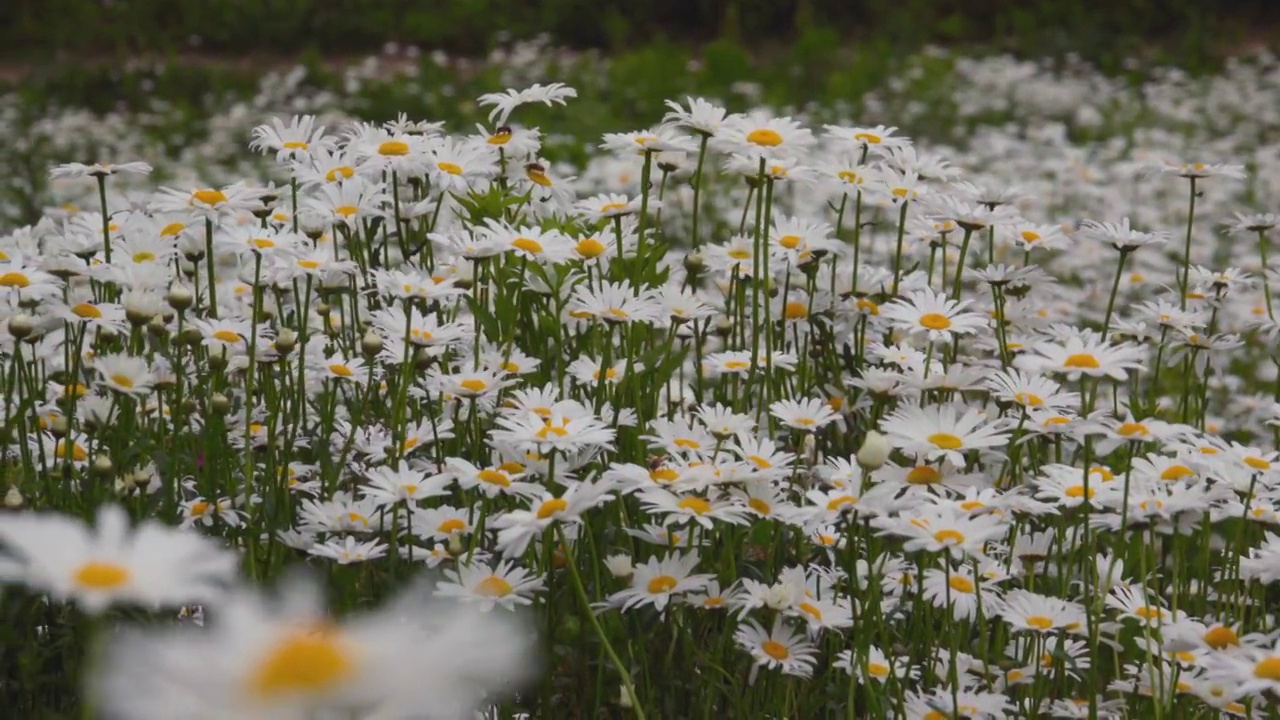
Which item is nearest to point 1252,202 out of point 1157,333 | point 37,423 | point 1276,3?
point 1157,333

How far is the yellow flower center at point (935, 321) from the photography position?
179 cm

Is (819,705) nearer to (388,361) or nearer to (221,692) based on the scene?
(388,361)

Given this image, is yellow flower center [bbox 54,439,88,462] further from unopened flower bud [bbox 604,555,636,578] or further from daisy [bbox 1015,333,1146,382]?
daisy [bbox 1015,333,1146,382]

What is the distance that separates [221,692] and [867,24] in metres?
12.6

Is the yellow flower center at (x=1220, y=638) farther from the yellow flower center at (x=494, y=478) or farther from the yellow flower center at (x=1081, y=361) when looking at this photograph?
the yellow flower center at (x=494, y=478)

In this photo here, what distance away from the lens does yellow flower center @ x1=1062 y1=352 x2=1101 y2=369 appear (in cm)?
146

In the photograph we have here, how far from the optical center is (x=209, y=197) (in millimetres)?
1822

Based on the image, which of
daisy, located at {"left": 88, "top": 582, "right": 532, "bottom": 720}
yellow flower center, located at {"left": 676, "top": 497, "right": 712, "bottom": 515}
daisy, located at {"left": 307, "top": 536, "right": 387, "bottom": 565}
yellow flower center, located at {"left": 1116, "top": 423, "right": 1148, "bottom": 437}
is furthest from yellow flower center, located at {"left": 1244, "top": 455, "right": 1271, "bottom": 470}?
daisy, located at {"left": 88, "top": 582, "right": 532, "bottom": 720}

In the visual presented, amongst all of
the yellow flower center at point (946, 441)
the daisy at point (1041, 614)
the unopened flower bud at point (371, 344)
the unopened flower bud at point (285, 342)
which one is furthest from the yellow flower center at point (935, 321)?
the unopened flower bud at point (285, 342)

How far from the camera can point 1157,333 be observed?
2.38m

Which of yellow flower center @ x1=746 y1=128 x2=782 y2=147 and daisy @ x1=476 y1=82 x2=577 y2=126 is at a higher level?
daisy @ x1=476 y1=82 x2=577 y2=126

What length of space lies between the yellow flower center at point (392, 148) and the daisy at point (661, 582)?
74 cm

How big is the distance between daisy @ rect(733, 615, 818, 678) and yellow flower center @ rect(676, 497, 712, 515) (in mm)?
178

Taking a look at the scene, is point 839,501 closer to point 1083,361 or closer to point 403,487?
point 1083,361
